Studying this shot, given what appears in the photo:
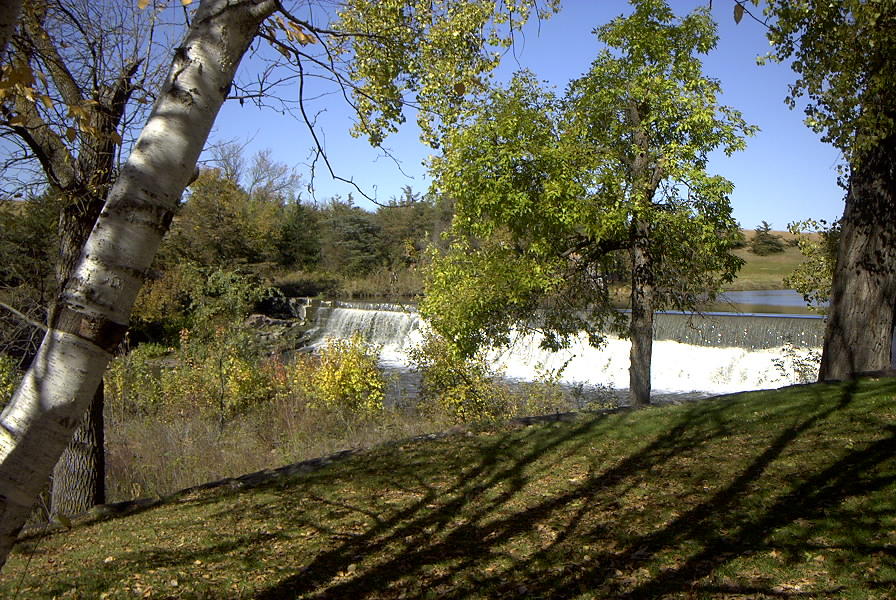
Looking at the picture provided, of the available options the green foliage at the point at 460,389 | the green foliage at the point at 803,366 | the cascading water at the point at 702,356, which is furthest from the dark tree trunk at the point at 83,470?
the green foliage at the point at 803,366

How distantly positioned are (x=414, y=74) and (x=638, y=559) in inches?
173

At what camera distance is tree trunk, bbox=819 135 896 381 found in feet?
24.4

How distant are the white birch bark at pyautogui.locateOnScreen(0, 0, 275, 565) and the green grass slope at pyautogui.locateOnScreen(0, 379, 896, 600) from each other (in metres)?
2.54

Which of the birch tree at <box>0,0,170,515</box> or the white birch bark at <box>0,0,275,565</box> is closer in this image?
the white birch bark at <box>0,0,275,565</box>

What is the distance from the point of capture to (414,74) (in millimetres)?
6223

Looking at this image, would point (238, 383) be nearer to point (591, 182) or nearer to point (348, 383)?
point (348, 383)

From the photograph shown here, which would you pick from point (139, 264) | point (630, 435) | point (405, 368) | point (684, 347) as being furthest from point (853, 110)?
point (405, 368)

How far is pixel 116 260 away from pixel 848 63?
8066 millimetres

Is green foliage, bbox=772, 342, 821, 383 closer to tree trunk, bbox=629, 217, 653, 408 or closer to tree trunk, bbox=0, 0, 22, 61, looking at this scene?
tree trunk, bbox=629, 217, 653, 408

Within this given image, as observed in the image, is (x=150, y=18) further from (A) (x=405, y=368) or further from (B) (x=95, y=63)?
(A) (x=405, y=368)

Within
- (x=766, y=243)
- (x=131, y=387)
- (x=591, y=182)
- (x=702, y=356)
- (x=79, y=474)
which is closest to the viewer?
(x=79, y=474)

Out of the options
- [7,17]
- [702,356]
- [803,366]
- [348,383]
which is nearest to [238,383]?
[348,383]

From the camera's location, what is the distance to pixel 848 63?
7418 mm

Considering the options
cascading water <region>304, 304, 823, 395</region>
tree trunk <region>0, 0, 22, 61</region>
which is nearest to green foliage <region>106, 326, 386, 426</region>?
cascading water <region>304, 304, 823, 395</region>
